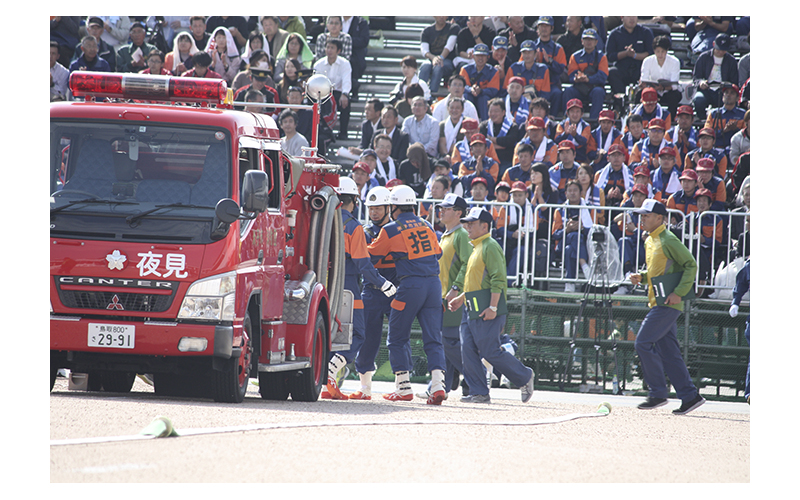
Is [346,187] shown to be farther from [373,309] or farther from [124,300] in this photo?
[124,300]

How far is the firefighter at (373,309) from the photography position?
11.5 meters

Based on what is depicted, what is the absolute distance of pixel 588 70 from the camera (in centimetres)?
1911

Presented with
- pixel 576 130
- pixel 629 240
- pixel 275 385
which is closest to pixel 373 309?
pixel 275 385

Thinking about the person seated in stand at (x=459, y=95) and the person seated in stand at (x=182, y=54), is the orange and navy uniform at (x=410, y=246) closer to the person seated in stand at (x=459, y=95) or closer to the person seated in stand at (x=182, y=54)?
the person seated in stand at (x=459, y=95)

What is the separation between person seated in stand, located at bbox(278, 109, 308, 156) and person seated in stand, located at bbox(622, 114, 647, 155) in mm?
5560

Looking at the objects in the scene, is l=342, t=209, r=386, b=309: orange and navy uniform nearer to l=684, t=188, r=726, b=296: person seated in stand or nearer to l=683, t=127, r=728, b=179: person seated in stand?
l=684, t=188, r=726, b=296: person seated in stand

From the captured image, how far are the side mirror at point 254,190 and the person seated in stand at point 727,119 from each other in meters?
10.9

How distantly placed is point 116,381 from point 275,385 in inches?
62.9

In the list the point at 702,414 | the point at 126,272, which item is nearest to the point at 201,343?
the point at 126,272

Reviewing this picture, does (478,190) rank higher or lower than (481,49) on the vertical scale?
lower

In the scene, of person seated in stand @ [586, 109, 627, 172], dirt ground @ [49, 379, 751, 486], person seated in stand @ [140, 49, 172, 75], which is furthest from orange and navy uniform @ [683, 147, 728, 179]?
person seated in stand @ [140, 49, 172, 75]

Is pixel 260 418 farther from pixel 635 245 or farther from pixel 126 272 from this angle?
pixel 635 245

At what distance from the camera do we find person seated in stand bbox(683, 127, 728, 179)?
663 inches

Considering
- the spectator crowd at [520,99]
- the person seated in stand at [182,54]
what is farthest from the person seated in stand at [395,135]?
the person seated in stand at [182,54]
